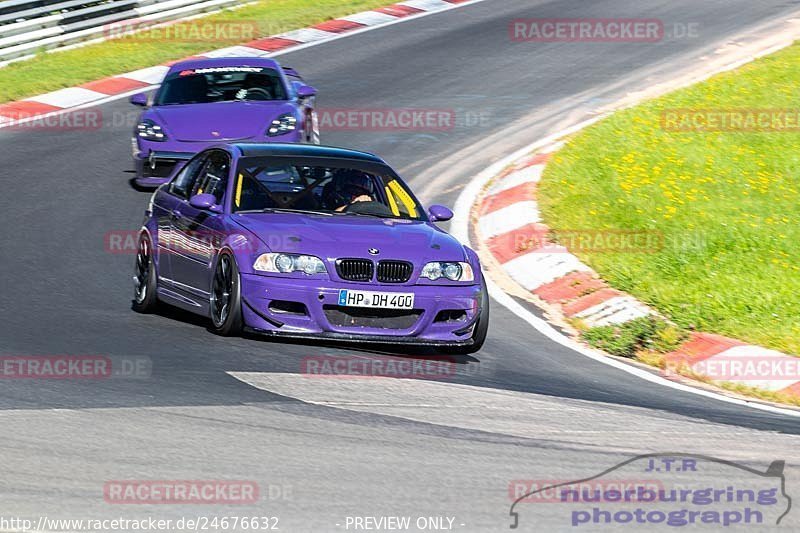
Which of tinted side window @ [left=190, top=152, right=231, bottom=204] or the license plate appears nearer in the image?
the license plate

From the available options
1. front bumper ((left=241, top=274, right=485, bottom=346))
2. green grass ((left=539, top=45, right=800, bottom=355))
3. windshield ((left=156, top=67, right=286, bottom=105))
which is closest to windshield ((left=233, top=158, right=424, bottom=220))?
front bumper ((left=241, top=274, right=485, bottom=346))

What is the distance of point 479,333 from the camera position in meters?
10.1

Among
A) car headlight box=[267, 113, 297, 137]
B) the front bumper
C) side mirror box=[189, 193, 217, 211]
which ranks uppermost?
side mirror box=[189, 193, 217, 211]

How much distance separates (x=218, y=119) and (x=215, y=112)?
19 centimetres

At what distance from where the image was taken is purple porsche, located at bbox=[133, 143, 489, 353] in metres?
9.63

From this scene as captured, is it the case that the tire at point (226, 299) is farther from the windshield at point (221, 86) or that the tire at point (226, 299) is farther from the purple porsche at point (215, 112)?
the windshield at point (221, 86)

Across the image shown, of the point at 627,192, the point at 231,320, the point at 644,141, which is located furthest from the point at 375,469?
the point at 644,141

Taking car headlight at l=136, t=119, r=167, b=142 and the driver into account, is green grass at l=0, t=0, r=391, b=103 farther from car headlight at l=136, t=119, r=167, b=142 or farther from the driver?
the driver

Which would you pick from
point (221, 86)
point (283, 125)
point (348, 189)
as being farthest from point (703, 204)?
point (221, 86)

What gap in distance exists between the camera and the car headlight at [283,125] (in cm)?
1542

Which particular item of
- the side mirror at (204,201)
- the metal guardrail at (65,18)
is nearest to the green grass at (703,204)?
the side mirror at (204,201)

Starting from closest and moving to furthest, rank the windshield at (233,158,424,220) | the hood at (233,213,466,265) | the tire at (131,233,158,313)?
the hood at (233,213,466,265) < the windshield at (233,158,424,220) < the tire at (131,233,158,313)

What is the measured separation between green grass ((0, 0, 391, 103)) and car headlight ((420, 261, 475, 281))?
37.8ft

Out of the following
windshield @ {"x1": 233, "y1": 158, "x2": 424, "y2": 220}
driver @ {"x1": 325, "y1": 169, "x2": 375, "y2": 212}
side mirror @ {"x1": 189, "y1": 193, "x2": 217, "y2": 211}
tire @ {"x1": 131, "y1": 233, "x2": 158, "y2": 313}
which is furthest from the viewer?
tire @ {"x1": 131, "y1": 233, "x2": 158, "y2": 313}
